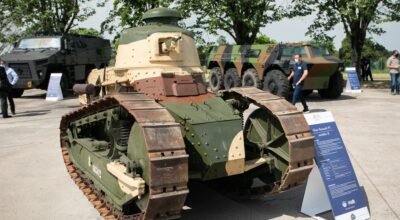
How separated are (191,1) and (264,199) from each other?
683 inches

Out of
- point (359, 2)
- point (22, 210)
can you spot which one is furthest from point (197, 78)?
point (359, 2)

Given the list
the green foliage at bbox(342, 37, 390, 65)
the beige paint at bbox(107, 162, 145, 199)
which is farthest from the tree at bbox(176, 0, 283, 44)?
the beige paint at bbox(107, 162, 145, 199)

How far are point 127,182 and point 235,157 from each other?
120cm

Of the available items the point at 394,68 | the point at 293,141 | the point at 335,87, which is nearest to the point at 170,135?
the point at 293,141

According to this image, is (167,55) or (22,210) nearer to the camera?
(22,210)

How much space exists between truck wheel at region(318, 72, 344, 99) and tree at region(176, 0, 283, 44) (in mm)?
6858

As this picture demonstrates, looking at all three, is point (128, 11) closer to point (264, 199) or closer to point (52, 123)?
point (52, 123)

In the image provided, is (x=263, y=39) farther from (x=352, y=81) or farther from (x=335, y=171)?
(x=335, y=171)

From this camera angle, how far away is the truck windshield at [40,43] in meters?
18.6

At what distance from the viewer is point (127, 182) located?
181 inches

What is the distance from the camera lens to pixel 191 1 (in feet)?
72.7

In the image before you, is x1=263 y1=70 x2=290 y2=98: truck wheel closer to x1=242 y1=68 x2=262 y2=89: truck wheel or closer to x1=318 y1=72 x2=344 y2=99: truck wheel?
x1=242 y1=68 x2=262 y2=89: truck wheel

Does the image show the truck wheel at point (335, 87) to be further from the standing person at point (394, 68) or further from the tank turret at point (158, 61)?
the tank turret at point (158, 61)

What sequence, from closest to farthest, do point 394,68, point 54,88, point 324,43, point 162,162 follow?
point 162,162
point 54,88
point 394,68
point 324,43
